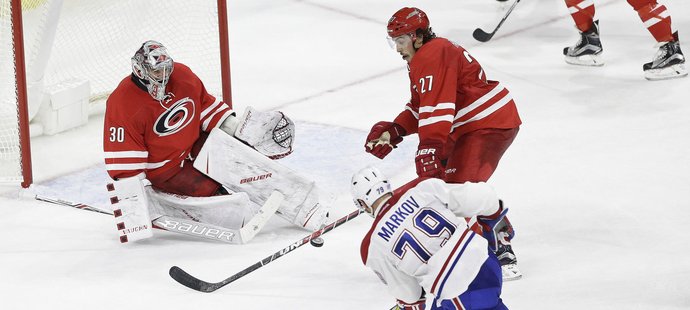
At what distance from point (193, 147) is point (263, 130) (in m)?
0.26

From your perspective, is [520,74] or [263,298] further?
[520,74]

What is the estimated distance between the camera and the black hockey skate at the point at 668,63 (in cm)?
618

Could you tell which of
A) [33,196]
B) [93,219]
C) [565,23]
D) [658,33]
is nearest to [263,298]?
[93,219]

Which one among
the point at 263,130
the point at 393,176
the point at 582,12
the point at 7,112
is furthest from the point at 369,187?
the point at 582,12

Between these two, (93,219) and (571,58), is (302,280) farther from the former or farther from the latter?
(571,58)

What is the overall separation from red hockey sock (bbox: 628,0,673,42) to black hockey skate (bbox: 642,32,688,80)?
4 centimetres

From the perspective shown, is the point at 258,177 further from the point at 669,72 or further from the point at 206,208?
the point at 669,72

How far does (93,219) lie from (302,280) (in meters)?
1.09

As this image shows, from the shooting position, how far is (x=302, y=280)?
13.5 feet

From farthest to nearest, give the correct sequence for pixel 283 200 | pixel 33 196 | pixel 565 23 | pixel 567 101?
pixel 565 23 < pixel 567 101 < pixel 33 196 < pixel 283 200

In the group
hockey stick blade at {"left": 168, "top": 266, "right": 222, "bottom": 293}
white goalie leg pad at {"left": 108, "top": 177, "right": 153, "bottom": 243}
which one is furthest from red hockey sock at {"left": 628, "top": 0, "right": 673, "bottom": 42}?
hockey stick blade at {"left": 168, "top": 266, "right": 222, "bottom": 293}

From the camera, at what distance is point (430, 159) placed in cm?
386

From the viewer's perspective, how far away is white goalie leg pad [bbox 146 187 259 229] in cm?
448

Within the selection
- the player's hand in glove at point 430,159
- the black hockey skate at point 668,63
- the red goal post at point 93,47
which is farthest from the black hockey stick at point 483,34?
the player's hand in glove at point 430,159
